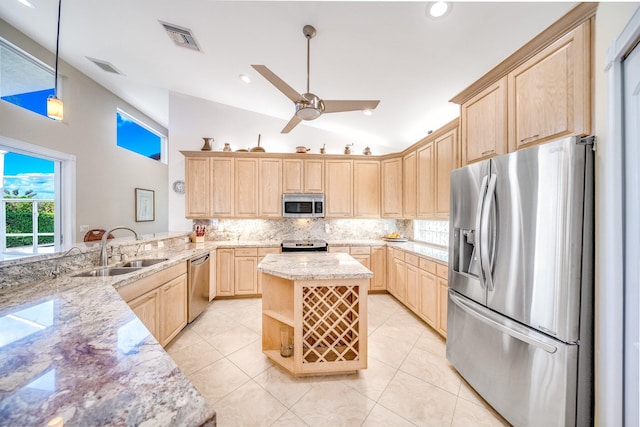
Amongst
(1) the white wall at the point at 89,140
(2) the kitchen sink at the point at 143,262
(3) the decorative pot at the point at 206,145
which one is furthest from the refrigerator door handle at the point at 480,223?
(1) the white wall at the point at 89,140

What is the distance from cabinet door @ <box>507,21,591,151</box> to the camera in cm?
134

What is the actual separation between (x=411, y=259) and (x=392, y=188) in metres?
1.46

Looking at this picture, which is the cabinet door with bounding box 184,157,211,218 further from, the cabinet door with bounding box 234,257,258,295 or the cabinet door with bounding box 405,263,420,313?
the cabinet door with bounding box 405,263,420,313

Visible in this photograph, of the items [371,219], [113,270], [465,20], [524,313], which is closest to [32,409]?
[113,270]

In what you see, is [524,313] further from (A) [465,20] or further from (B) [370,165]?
(B) [370,165]

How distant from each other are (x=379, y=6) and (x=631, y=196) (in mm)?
1956

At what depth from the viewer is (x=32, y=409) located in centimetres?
57

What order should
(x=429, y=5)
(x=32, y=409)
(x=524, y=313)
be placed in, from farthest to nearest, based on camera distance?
(x=429, y=5), (x=524, y=313), (x=32, y=409)

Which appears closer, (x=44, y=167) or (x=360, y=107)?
(x=360, y=107)

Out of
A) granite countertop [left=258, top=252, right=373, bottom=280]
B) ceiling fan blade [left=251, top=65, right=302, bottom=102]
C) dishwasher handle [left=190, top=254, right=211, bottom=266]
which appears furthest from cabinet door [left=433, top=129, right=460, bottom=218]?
dishwasher handle [left=190, top=254, right=211, bottom=266]

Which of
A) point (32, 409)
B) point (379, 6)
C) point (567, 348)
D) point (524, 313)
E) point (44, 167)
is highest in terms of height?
point (379, 6)

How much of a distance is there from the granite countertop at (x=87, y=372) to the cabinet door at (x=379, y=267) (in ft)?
11.0

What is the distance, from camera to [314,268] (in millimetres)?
2008

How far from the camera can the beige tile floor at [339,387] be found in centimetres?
160
